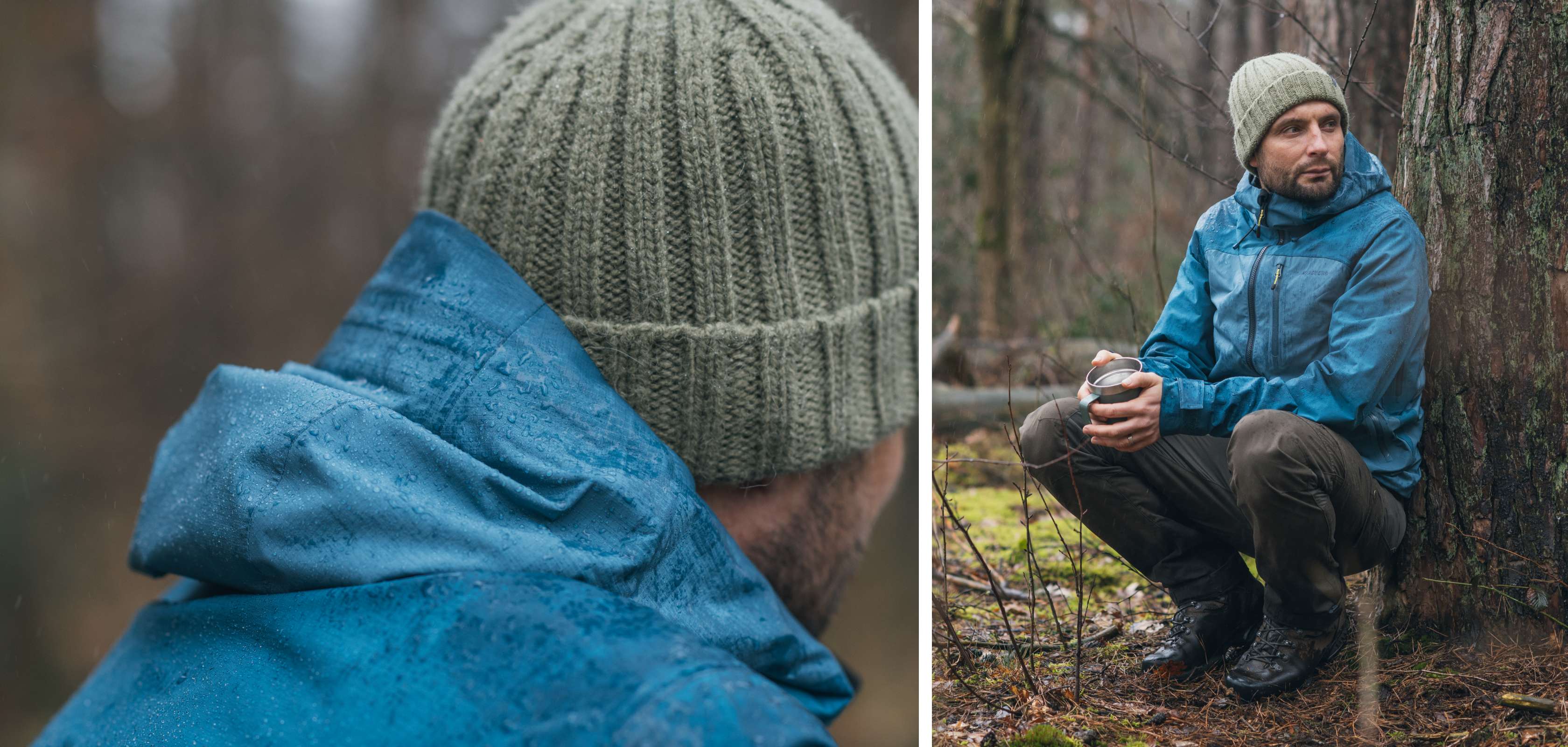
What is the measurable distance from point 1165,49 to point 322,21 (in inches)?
119

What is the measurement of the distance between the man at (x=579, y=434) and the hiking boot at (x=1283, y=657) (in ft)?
1.27

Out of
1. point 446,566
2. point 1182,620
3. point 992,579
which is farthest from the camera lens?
point 992,579

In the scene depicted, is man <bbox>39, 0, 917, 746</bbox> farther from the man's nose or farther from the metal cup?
the man's nose

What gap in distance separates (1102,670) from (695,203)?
645mm

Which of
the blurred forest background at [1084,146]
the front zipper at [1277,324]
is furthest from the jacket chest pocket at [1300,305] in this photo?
the blurred forest background at [1084,146]

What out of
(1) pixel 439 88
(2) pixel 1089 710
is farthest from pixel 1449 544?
(1) pixel 439 88

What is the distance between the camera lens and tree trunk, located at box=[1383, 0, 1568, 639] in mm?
780

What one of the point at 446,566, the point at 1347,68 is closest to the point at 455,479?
the point at 446,566

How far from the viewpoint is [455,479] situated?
0.79 m

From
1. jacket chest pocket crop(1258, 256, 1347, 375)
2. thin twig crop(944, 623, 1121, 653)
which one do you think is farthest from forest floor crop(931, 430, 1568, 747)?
jacket chest pocket crop(1258, 256, 1347, 375)

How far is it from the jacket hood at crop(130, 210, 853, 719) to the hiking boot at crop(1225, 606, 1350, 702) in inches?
15.0

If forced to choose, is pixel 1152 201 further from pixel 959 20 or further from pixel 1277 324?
pixel 959 20

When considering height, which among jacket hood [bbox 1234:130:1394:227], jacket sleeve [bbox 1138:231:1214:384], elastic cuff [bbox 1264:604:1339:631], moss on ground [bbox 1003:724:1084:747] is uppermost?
jacket hood [bbox 1234:130:1394:227]

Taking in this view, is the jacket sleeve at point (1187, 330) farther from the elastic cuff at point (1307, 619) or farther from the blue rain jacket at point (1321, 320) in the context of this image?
the elastic cuff at point (1307, 619)
